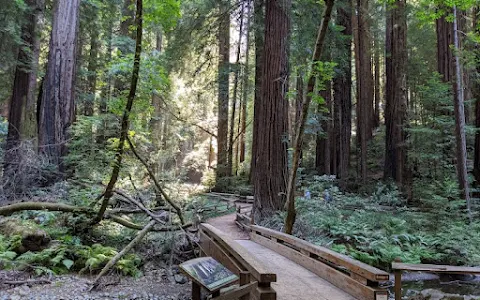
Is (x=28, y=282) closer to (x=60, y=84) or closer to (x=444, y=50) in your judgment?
(x=60, y=84)

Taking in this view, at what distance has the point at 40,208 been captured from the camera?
7.30 meters

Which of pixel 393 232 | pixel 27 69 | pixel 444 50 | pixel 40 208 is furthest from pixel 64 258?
pixel 444 50

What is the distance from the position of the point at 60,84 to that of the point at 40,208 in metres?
4.99

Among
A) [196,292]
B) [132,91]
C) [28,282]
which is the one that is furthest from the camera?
[132,91]

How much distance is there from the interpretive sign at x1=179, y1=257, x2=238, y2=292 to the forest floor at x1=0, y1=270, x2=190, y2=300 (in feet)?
6.50

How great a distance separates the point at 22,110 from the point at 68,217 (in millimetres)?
6910

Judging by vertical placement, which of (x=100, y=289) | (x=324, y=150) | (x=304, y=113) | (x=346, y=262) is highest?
(x=324, y=150)

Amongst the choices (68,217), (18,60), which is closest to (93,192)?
(68,217)

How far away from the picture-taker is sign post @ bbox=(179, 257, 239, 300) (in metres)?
A: 4.02

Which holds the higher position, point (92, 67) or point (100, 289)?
point (92, 67)

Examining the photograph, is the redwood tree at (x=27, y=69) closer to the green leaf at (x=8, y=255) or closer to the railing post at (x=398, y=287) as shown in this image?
the green leaf at (x=8, y=255)

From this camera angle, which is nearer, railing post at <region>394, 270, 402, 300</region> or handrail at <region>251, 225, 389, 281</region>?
handrail at <region>251, 225, 389, 281</region>

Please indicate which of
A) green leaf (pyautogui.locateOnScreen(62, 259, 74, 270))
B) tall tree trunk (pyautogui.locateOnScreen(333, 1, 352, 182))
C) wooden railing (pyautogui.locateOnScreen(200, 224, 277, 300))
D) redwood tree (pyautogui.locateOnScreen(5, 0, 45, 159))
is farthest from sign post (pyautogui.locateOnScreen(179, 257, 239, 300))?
tall tree trunk (pyautogui.locateOnScreen(333, 1, 352, 182))

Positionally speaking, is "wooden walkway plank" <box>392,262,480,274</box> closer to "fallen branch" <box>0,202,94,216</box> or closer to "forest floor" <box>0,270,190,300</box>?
"forest floor" <box>0,270,190,300</box>
